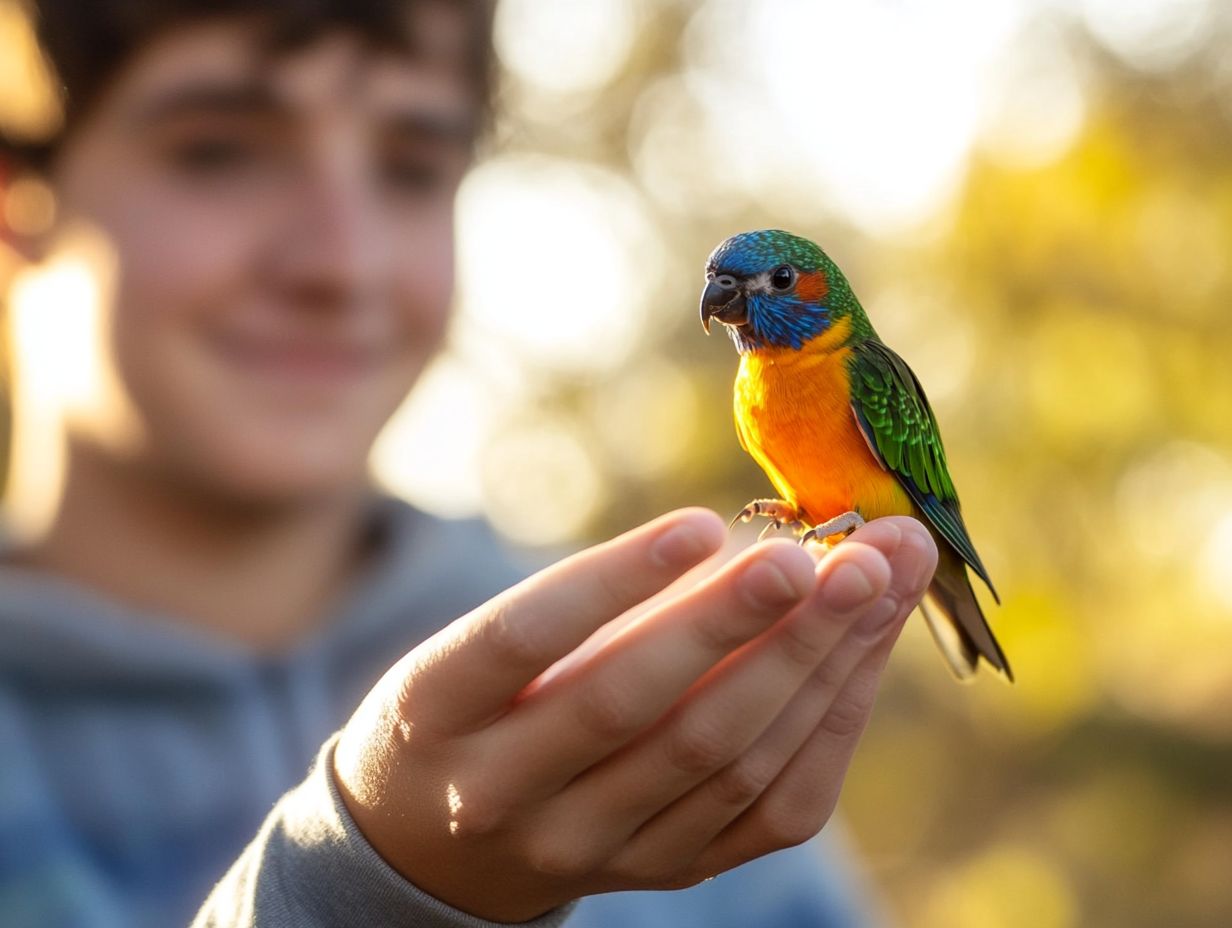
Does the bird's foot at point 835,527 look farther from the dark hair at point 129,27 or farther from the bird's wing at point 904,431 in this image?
the dark hair at point 129,27

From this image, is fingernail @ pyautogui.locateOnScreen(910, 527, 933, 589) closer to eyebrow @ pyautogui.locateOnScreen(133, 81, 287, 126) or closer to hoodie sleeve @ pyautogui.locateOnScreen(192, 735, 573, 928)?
hoodie sleeve @ pyautogui.locateOnScreen(192, 735, 573, 928)

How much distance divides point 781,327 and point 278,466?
2472 mm

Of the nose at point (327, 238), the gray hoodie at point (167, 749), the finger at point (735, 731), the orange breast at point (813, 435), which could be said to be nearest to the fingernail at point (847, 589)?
the finger at point (735, 731)

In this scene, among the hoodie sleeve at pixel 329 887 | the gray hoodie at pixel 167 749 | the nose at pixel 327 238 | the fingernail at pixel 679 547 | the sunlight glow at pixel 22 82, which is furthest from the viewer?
the sunlight glow at pixel 22 82

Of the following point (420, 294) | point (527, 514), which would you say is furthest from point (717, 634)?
point (527, 514)

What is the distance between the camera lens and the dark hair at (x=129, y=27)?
4371 mm

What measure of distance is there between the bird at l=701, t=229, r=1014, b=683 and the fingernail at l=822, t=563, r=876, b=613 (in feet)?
2.42

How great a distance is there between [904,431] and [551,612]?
1.32 metres

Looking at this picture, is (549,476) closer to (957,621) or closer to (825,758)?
(957,621)

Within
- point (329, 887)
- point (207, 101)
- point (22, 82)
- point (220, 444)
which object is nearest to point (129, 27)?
point (207, 101)

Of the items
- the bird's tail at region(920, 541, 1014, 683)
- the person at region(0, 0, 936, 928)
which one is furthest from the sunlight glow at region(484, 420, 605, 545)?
the bird's tail at region(920, 541, 1014, 683)

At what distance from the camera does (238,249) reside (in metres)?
4.25

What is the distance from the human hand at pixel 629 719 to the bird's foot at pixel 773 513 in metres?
0.64

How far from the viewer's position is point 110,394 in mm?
4465
